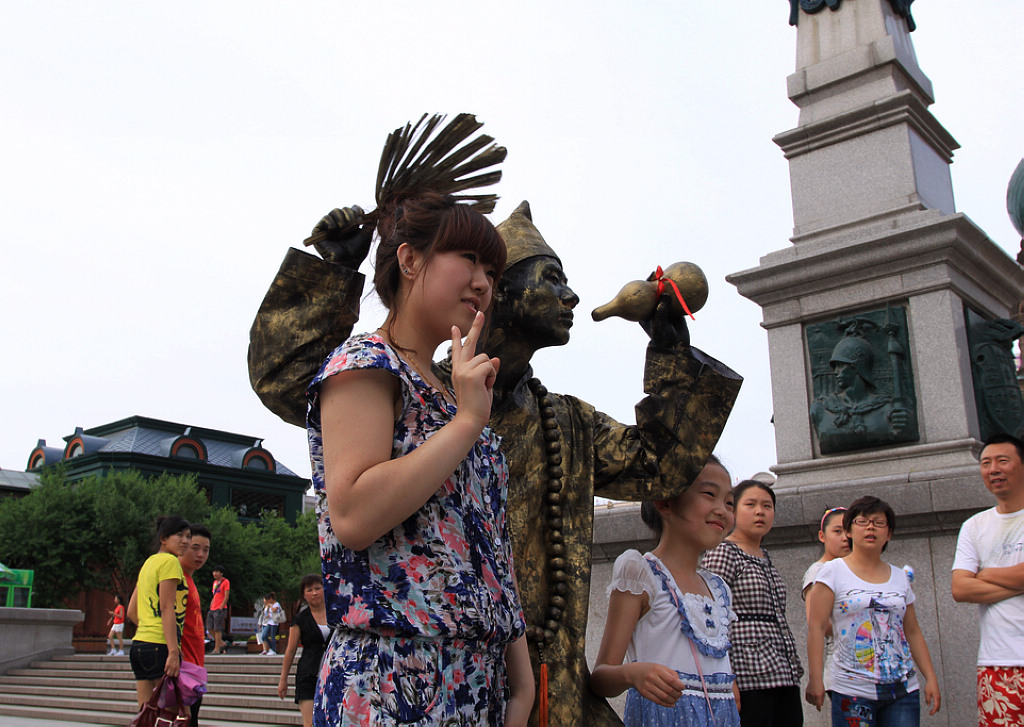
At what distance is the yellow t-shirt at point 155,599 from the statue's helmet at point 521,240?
449 centimetres

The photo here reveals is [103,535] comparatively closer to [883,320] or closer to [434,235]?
[883,320]

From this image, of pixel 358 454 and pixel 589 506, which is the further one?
pixel 589 506

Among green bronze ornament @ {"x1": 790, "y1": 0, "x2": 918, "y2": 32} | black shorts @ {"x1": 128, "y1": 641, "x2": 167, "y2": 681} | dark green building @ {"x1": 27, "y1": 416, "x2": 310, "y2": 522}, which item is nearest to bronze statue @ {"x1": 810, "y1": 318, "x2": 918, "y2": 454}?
green bronze ornament @ {"x1": 790, "y1": 0, "x2": 918, "y2": 32}

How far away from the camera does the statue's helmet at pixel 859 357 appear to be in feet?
17.4

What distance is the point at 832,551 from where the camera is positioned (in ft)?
14.6

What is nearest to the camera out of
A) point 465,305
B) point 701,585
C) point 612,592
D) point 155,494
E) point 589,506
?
point 465,305

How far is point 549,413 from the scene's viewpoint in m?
2.49

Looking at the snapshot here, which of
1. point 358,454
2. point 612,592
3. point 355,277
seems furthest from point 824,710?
point 358,454

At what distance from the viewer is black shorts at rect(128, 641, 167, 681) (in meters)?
5.86

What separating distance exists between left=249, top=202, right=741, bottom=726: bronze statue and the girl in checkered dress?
5.32 ft

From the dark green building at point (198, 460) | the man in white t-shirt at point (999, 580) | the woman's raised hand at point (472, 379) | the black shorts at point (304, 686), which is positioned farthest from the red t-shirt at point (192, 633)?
the dark green building at point (198, 460)

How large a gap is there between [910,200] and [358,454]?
17.4ft

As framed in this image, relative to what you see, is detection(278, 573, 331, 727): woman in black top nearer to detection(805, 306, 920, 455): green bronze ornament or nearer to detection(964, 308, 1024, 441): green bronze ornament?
detection(805, 306, 920, 455): green bronze ornament

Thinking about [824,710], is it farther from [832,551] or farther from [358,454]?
[358,454]
